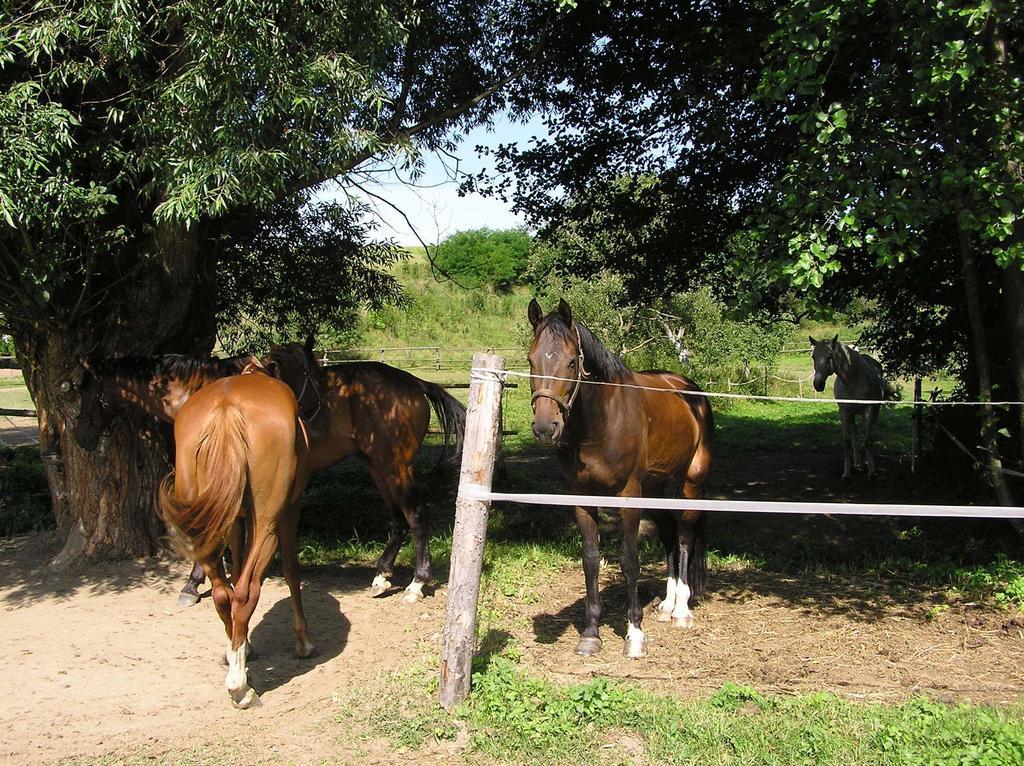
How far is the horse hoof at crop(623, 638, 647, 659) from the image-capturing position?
4.89 metres

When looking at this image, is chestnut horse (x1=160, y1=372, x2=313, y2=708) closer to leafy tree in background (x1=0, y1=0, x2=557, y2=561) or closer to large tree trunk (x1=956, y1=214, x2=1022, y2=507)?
leafy tree in background (x1=0, y1=0, x2=557, y2=561)

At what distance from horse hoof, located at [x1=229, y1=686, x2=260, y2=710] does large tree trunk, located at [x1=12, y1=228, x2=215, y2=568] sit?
310 cm

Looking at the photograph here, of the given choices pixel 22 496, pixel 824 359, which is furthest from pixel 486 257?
pixel 22 496

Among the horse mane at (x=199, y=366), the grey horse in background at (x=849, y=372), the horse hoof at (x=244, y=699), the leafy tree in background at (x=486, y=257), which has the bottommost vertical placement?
the horse hoof at (x=244, y=699)

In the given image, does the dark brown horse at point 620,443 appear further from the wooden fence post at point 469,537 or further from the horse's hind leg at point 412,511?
the horse's hind leg at point 412,511

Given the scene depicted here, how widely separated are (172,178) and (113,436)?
111 inches

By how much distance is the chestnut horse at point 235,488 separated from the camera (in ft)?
13.8

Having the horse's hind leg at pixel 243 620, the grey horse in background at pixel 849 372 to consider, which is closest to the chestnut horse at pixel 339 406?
the horse's hind leg at pixel 243 620

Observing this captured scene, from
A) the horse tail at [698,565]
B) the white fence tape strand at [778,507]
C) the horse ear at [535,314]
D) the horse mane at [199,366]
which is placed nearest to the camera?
the white fence tape strand at [778,507]

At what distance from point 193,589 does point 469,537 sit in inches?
124

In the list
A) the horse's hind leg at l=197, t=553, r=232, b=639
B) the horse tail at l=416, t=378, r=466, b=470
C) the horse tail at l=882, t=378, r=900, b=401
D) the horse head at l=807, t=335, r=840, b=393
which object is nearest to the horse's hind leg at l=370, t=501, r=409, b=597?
the horse tail at l=416, t=378, r=466, b=470

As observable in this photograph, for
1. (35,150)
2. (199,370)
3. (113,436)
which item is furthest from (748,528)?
(35,150)

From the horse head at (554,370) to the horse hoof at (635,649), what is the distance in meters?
1.50

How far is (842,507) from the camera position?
3.72 meters
